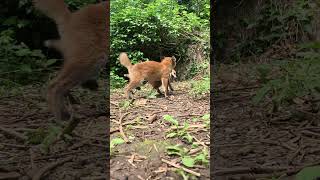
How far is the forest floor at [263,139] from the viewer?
110 inches

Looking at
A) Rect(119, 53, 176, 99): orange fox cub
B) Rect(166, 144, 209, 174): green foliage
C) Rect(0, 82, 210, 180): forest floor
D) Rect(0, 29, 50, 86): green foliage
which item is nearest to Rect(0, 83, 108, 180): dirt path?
Rect(0, 82, 210, 180): forest floor

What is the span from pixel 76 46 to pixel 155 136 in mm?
1149

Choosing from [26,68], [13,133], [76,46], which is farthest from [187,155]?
[26,68]

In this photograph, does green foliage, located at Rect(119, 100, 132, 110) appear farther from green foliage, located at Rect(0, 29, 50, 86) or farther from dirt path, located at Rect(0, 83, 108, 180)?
green foliage, located at Rect(0, 29, 50, 86)

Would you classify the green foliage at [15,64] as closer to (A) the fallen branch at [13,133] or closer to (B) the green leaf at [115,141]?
(A) the fallen branch at [13,133]

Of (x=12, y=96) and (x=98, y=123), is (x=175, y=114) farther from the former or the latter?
(x=12, y=96)

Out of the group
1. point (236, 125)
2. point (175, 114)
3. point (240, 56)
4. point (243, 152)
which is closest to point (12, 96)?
point (175, 114)

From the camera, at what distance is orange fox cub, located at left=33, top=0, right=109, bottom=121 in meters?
4.09

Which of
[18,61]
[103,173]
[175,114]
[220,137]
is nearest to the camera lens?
[103,173]

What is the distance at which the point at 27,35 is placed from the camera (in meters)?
8.28

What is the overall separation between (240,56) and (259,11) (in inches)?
38.4

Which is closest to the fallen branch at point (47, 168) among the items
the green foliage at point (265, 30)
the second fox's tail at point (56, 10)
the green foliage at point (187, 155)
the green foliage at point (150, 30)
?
the green foliage at point (187, 155)

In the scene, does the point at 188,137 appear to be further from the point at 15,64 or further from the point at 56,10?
the point at 15,64

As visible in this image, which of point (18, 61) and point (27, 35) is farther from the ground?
point (27, 35)
